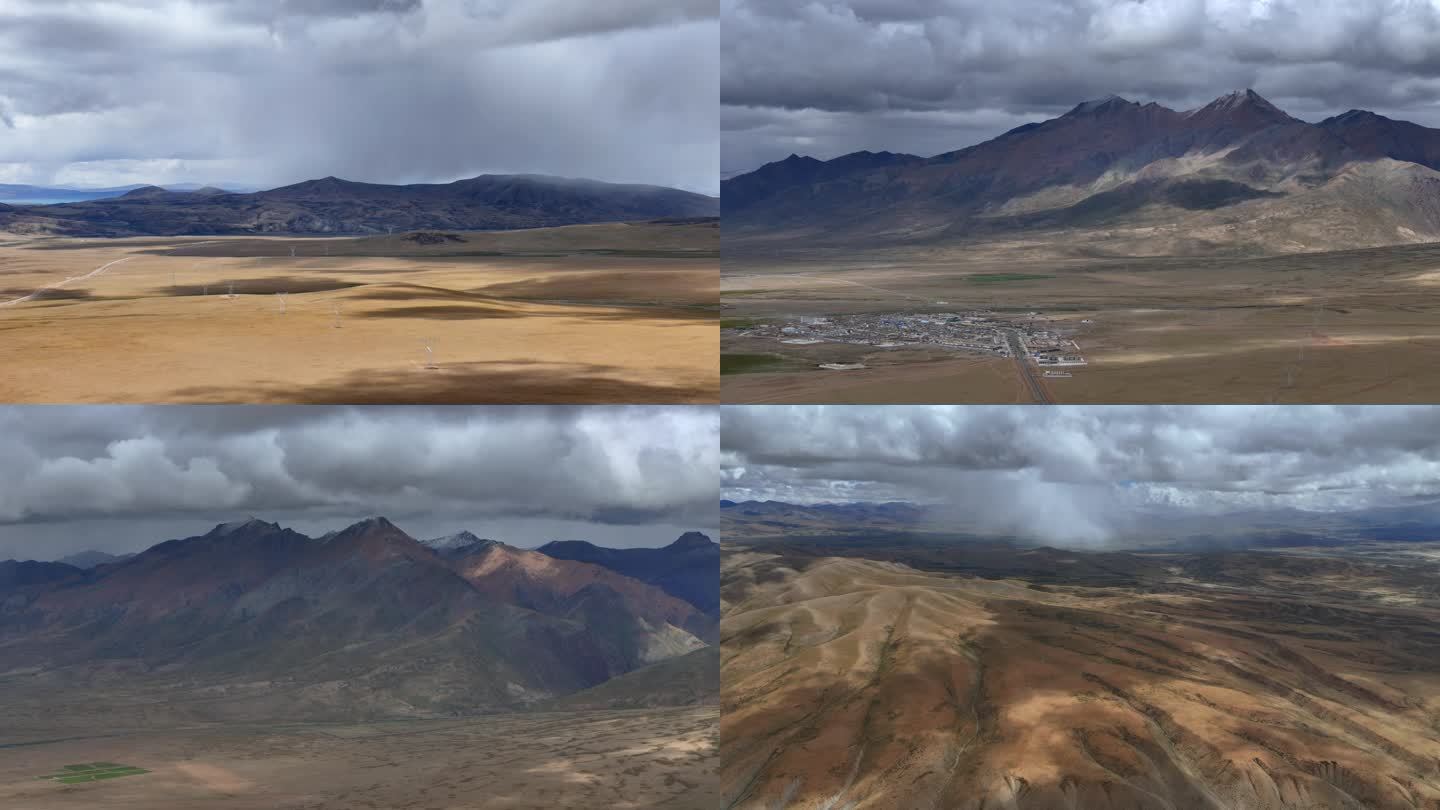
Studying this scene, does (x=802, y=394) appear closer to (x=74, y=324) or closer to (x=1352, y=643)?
(x=74, y=324)

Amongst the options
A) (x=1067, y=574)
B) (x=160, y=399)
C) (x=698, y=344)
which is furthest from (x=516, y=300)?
(x=1067, y=574)

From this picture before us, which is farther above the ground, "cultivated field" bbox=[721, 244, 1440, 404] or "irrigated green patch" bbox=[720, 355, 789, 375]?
"irrigated green patch" bbox=[720, 355, 789, 375]

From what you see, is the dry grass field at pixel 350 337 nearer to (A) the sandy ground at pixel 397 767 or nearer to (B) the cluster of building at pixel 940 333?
(B) the cluster of building at pixel 940 333

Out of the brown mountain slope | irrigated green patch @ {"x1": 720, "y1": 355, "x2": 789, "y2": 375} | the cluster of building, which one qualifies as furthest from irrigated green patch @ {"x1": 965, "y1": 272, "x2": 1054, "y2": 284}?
irrigated green patch @ {"x1": 720, "y1": 355, "x2": 789, "y2": 375}

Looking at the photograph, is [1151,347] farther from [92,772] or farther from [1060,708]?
[92,772]

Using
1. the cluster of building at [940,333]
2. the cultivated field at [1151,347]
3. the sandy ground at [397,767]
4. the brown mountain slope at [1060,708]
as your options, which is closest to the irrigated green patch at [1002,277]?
the cultivated field at [1151,347]

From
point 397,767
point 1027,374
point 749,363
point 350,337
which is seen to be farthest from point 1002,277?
point 350,337

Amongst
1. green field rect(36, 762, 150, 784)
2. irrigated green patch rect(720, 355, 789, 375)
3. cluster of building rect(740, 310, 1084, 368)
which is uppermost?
irrigated green patch rect(720, 355, 789, 375)

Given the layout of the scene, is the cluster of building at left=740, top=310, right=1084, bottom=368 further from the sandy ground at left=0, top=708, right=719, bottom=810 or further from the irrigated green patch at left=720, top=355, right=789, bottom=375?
the sandy ground at left=0, top=708, right=719, bottom=810
